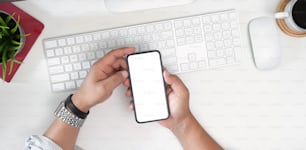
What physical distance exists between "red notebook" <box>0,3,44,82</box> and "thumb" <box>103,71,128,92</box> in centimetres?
19

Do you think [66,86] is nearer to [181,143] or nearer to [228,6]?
[181,143]

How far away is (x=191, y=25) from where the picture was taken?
0.87 meters

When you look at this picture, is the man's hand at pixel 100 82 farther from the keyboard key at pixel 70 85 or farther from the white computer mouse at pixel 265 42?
the white computer mouse at pixel 265 42

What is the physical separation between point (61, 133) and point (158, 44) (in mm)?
281

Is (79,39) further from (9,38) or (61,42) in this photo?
(9,38)

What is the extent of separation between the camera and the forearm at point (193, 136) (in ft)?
2.87

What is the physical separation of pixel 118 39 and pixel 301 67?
0.42 m

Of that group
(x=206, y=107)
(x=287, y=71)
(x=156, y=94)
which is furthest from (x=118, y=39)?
(x=287, y=71)

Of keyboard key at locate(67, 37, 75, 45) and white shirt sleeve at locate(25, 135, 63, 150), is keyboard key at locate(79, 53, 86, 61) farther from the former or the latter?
white shirt sleeve at locate(25, 135, 63, 150)

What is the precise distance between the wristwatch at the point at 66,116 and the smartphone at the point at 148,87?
0.13 meters

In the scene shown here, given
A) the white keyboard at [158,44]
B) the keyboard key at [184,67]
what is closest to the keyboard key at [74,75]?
the white keyboard at [158,44]

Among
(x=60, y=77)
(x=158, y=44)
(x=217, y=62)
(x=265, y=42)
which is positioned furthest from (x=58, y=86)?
(x=265, y=42)

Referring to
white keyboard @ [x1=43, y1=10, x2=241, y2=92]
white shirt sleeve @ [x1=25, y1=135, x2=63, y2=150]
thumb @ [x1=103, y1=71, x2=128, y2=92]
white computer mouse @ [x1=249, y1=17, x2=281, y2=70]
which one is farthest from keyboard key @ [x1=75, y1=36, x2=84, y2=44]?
white computer mouse @ [x1=249, y1=17, x2=281, y2=70]

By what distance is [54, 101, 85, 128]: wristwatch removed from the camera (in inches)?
33.0
